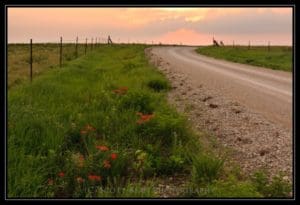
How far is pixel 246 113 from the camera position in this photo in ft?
34.5

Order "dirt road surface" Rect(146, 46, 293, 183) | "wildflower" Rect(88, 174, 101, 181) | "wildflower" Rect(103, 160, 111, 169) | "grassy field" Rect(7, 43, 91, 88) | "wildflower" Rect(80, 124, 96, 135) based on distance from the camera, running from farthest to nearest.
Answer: "grassy field" Rect(7, 43, 91, 88) < "dirt road surface" Rect(146, 46, 293, 183) < "wildflower" Rect(80, 124, 96, 135) < "wildflower" Rect(103, 160, 111, 169) < "wildflower" Rect(88, 174, 101, 181)

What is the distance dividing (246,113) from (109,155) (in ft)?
16.5

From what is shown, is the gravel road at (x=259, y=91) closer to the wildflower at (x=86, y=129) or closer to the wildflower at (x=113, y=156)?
the wildflower at (x=86, y=129)

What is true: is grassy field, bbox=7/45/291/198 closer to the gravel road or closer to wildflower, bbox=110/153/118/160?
wildflower, bbox=110/153/118/160

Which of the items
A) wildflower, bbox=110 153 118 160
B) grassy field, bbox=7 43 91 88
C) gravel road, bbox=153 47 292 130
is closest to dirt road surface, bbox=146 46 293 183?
gravel road, bbox=153 47 292 130

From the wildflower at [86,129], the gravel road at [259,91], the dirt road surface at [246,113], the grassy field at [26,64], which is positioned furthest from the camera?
the grassy field at [26,64]

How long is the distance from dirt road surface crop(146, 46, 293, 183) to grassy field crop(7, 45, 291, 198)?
703mm

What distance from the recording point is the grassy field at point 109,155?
17.9 ft

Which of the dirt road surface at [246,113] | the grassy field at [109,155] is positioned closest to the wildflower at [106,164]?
the grassy field at [109,155]

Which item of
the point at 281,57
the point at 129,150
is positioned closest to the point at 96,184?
the point at 129,150

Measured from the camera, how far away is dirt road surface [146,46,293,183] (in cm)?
729

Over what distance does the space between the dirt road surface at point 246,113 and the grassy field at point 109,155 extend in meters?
0.70

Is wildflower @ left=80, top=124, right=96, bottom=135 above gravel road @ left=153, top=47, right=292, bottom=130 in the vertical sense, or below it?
below

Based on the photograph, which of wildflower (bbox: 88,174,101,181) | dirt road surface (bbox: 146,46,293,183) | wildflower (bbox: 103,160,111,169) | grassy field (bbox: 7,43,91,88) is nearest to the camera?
wildflower (bbox: 88,174,101,181)
